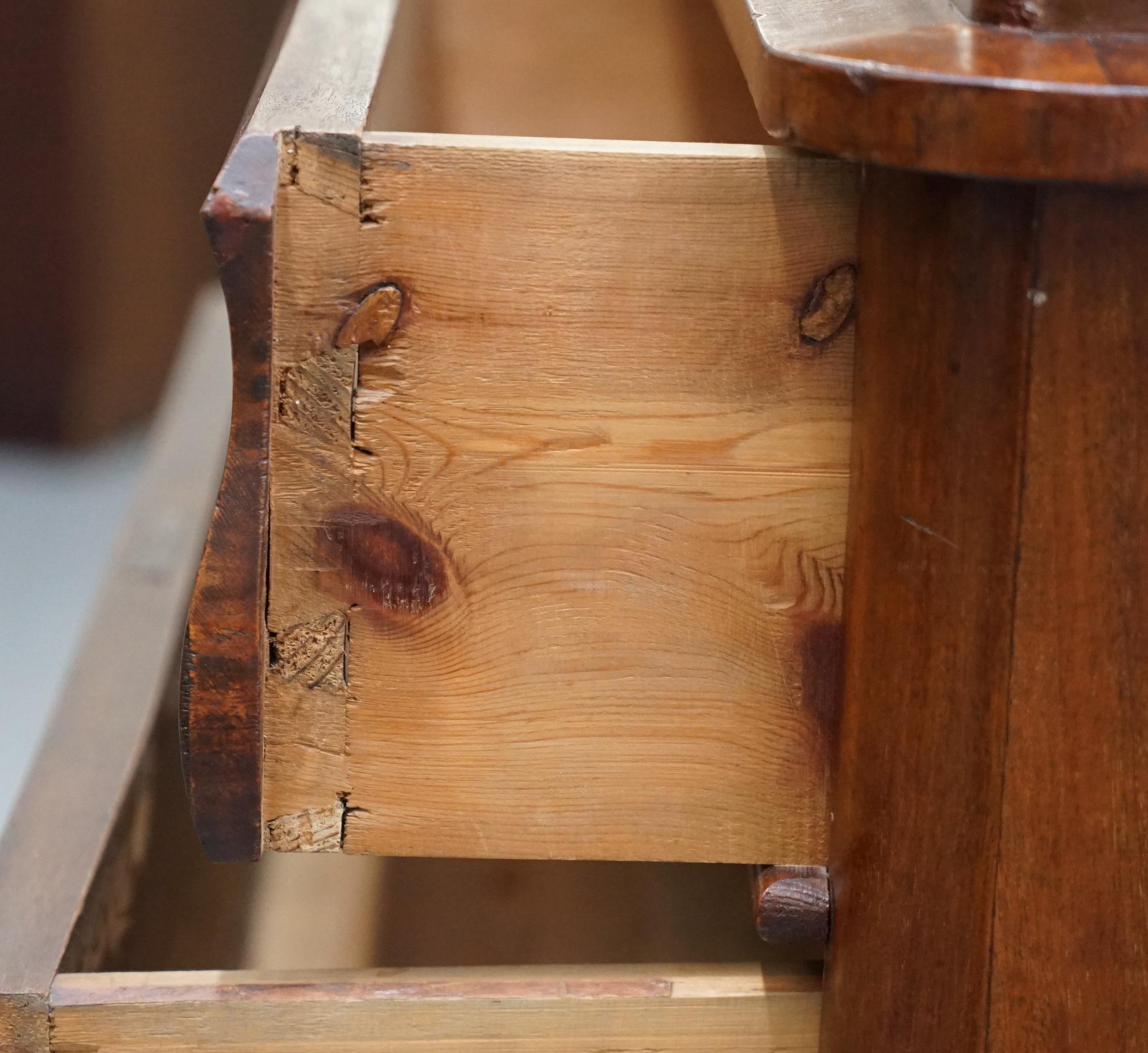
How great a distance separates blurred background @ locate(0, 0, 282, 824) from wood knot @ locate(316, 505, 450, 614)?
3.58 ft

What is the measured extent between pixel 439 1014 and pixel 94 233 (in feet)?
4.53

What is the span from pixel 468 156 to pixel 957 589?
0.29m

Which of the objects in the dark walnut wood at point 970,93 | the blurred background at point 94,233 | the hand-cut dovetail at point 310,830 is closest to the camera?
the dark walnut wood at point 970,93

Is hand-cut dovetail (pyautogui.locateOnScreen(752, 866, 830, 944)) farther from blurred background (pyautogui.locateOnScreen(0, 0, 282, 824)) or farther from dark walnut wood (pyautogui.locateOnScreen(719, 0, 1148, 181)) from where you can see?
blurred background (pyautogui.locateOnScreen(0, 0, 282, 824))

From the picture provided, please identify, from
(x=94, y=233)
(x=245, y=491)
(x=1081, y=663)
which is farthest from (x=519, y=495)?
(x=94, y=233)

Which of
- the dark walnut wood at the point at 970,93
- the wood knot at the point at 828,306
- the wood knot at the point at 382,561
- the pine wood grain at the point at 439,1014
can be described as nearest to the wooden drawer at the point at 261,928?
the pine wood grain at the point at 439,1014

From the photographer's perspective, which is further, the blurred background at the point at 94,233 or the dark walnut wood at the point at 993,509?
the blurred background at the point at 94,233

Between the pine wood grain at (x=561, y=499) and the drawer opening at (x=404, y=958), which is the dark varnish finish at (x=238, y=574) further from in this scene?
the drawer opening at (x=404, y=958)

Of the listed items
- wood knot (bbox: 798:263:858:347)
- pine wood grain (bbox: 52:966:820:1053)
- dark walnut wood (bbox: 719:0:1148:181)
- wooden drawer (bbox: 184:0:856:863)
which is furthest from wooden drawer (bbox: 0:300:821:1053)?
dark walnut wood (bbox: 719:0:1148:181)

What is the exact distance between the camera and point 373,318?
1.82 feet

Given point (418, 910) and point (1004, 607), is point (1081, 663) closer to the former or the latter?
point (1004, 607)

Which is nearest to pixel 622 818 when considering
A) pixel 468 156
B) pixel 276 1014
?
pixel 276 1014

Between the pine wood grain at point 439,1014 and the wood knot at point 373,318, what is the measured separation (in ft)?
1.24

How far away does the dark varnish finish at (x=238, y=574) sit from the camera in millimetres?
500
